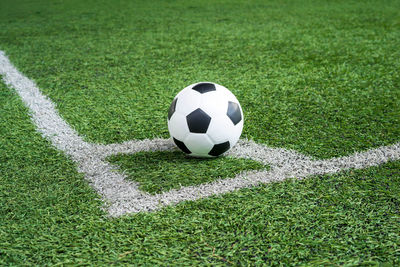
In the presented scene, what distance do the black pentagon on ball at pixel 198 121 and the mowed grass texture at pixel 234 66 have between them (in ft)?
1.90

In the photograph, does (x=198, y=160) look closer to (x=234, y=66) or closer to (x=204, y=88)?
(x=204, y=88)

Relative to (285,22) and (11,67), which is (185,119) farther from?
(285,22)

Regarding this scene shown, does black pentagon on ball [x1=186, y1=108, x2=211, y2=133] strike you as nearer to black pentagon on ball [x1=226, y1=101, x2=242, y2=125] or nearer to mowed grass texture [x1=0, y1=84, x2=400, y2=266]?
black pentagon on ball [x1=226, y1=101, x2=242, y2=125]

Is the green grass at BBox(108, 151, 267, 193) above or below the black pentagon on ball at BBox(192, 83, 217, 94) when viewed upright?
below

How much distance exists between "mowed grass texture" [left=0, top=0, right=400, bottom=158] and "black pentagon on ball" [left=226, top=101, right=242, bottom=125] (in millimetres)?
410

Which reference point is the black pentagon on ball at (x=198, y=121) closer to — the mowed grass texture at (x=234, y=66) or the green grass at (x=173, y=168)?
the green grass at (x=173, y=168)

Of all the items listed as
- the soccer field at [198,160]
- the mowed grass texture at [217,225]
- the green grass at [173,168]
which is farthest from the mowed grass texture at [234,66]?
the mowed grass texture at [217,225]

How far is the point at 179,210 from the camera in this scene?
2.21 meters

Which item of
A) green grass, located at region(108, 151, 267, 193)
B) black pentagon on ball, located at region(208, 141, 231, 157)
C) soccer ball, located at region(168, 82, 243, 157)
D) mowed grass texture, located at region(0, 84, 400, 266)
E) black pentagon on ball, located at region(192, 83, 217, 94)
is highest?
black pentagon on ball, located at region(192, 83, 217, 94)

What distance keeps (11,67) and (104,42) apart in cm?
152

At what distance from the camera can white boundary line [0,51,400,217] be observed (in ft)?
7.63

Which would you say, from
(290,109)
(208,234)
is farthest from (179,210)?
(290,109)

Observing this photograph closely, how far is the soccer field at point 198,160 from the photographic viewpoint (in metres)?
1.96

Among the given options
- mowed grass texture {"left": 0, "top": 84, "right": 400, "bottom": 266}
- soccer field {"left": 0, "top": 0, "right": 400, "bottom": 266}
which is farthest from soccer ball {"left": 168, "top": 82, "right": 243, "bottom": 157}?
mowed grass texture {"left": 0, "top": 84, "right": 400, "bottom": 266}
